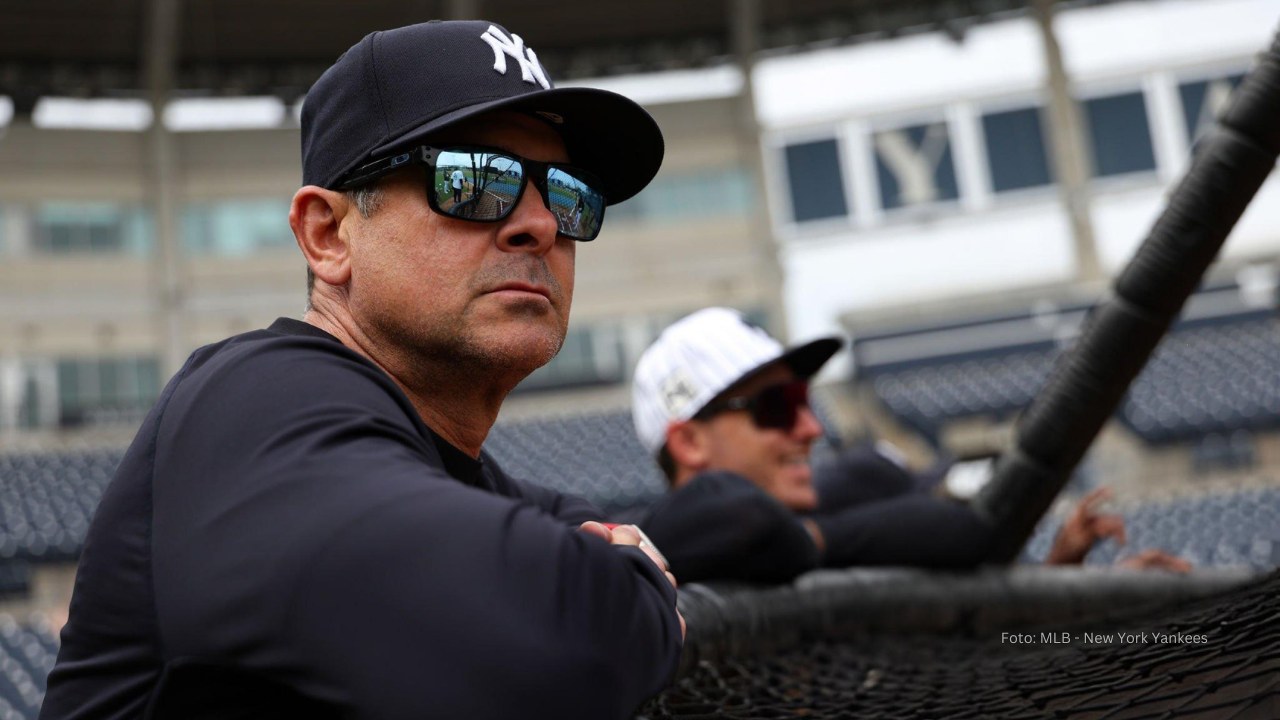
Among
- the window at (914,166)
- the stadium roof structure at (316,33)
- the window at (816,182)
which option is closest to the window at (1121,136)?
the stadium roof structure at (316,33)

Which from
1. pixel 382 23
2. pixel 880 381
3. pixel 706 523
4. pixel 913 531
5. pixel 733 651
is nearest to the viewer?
pixel 733 651

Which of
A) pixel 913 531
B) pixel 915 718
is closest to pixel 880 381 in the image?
pixel 913 531

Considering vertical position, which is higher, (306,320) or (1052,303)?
(1052,303)

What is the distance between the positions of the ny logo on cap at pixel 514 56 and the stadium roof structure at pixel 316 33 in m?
16.6

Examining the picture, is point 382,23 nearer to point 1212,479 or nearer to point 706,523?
point 1212,479

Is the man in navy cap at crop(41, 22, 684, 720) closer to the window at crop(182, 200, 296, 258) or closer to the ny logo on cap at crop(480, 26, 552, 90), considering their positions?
the ny logo on cap at crop(480, 26, 552, 90)

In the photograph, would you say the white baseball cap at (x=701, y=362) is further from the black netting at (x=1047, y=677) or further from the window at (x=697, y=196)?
the window at (x=697, y=196)

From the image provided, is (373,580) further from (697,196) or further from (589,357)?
(697,196)

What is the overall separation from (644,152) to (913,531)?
1.44m

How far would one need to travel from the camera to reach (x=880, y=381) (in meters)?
16.9

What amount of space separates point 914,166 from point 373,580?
61.3 ft

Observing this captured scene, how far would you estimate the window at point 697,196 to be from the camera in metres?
19.1

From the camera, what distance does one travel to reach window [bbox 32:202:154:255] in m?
17.7

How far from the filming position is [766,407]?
2602mm
